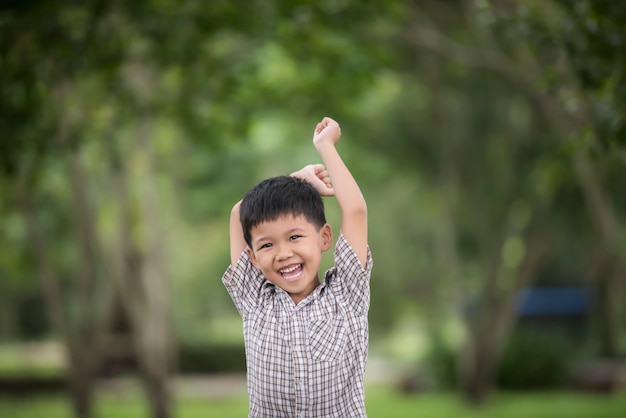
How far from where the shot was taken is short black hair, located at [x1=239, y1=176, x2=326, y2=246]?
296cm

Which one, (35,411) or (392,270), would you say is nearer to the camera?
(35,411)

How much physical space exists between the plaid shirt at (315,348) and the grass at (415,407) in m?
11.5

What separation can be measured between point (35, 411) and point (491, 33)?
9830mm

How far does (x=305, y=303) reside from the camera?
2984 millimetres

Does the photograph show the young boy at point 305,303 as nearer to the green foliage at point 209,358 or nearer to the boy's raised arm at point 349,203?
the boy's raised arm at point 349,203

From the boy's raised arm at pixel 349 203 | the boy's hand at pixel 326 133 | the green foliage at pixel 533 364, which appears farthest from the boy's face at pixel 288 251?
the green foliage at pixel 533 364

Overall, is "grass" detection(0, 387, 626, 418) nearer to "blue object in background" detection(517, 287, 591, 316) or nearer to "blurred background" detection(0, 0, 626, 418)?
"blurred background" detection(0, 0, 626, 418)

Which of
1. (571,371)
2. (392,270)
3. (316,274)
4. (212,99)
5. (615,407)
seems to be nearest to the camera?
(316,274)

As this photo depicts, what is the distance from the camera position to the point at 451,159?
16.2 metres

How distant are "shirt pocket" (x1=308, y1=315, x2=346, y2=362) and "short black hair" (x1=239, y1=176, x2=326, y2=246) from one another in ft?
0.96

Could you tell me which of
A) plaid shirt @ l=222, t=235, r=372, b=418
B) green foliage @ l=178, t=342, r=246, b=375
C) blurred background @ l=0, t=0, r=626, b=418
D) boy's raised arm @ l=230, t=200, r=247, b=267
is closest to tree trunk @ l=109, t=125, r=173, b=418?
blurred background @ l=0, t=0, r=626, b=418

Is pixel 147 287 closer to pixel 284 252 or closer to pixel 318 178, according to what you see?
pixel 318 178

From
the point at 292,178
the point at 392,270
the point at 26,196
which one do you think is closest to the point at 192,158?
the point at 26,196

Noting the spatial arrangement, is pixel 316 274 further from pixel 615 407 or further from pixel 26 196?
pixel 615 407
